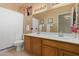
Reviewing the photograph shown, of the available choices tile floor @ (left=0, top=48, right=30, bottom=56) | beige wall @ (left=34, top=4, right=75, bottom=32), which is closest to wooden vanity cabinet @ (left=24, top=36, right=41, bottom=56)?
tile floor @ (left=0, top=48, right=30, bottom=56)

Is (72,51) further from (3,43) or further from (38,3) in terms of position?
(3,43)

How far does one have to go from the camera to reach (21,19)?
1.80m

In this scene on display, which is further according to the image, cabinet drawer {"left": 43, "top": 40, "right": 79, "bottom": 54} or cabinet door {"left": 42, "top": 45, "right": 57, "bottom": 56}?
cabinet door {"left": 42, "top": 45, "right": 57, "bottom": 56}

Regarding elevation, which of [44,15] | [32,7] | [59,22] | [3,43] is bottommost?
[3,43]

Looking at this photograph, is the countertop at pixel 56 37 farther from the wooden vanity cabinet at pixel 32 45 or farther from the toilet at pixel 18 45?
the toilet at pixel 18 45

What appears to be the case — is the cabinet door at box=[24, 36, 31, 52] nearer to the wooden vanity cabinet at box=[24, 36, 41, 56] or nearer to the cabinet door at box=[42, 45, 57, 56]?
the wooden vanity cabinet at box=[24, 36, 41, 56]

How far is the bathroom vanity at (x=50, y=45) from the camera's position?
5.03 feet

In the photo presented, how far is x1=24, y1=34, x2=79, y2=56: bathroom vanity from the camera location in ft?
5.03

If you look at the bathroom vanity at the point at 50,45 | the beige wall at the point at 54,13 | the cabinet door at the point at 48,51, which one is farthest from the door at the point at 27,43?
the beige wall at the point at 54,13

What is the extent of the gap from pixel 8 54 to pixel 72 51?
0.97 meters

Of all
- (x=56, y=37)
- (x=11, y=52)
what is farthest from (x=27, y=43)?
(x=56, y=37)

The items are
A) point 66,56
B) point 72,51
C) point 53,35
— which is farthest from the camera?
point 53,35

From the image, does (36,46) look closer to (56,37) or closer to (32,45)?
(32,45)

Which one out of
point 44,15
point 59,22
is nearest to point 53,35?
point 59,22
